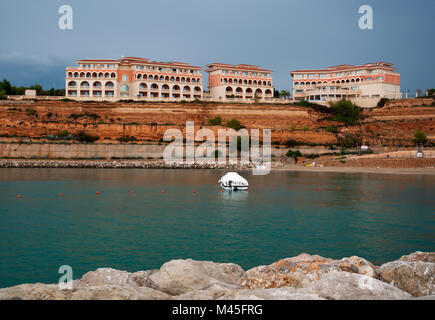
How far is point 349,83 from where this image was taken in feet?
338

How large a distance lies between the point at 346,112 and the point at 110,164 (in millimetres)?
54069

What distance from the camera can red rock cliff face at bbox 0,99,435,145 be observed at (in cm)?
7800

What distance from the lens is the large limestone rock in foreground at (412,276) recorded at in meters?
8.79

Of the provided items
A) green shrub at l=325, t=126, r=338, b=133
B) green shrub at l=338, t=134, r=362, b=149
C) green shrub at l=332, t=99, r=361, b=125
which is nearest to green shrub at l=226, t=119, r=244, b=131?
green shrub at l=325, t=126, r=338, b=133

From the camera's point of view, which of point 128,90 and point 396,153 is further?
point 128,90

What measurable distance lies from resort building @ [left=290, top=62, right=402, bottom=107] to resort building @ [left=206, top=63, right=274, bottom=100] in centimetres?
832

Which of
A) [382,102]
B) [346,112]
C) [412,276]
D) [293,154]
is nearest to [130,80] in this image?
[293,154]

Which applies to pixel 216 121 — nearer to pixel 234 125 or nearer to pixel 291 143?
pixel 234 125

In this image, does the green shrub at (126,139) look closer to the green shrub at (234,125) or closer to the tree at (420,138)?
the green shrub at (234,125)

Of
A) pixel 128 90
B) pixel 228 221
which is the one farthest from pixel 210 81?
pixel 228 221

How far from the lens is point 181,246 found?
1823 centimetres

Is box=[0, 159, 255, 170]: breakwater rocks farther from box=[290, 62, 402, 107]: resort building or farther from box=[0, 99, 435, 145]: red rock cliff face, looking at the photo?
box=[290, 62, 402, 107]: resort building
